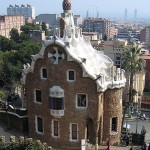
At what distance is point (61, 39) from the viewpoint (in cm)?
3544

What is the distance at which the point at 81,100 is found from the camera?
1399 inches

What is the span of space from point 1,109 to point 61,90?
12.3 m

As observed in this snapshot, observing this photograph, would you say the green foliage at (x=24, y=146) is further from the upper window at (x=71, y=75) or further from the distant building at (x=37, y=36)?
the distant building at (x=37, y=36)

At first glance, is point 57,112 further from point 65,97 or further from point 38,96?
point 38,96

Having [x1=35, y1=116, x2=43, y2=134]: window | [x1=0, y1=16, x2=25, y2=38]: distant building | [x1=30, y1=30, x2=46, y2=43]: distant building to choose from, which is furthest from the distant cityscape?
[x1=0, y1=16, x2=25, y2=38]: distant building

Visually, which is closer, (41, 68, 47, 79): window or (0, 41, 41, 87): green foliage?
(41, 68, 47, 79): window

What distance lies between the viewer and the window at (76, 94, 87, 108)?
35375mm

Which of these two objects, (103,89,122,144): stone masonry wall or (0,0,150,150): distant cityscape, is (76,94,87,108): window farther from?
(103,89,122,144): stone masonry wall

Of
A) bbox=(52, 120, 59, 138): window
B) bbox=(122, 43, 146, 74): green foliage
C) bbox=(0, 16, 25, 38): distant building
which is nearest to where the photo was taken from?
bbox=(52, 120, 59, 138): window

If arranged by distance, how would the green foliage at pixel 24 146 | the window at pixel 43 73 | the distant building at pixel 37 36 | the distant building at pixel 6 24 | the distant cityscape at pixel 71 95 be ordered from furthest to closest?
the distant building at pixel 6 24
the distant building at pixel 37 36
the window at pixel 43 73
the distant cityscape at pixel 71 95
the green foliage at pixel 24 146

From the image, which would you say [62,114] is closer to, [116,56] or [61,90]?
[61,90]

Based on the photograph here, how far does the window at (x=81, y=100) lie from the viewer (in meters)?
35.4

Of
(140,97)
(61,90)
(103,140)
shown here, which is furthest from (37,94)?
(140,97)

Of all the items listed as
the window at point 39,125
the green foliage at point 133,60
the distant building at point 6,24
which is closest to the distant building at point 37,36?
the distant building at point 6,24
